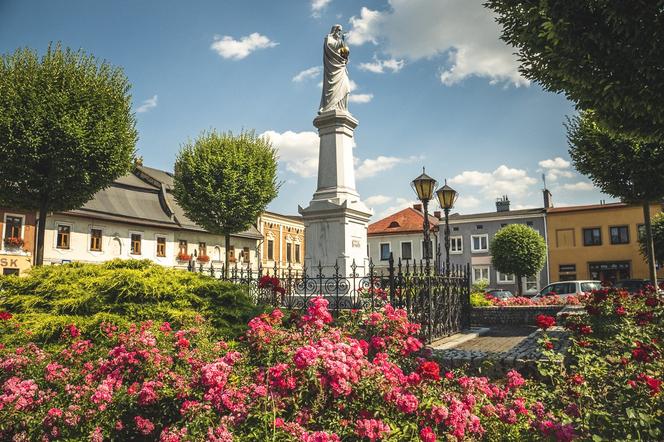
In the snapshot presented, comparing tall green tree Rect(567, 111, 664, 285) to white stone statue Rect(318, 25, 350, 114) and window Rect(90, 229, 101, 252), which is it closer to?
white stone statue Rect(318, 25, 350, 114)

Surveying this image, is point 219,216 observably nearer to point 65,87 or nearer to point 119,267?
point 65,87

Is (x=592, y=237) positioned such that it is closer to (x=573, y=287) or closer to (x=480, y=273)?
(x=480, y=273)

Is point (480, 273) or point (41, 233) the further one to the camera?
point (480, 273)

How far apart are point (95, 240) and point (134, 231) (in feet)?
9.81

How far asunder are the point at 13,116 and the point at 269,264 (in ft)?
103

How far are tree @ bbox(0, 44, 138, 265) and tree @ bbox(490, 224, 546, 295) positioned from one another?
2579cm

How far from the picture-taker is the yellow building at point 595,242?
3809cm

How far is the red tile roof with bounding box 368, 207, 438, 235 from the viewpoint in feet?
155

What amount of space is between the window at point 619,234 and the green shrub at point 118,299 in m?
41.2

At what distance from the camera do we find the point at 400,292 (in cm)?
771

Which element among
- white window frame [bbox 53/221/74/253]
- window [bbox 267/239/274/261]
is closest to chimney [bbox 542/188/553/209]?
window [bbox 267/239/274/261]

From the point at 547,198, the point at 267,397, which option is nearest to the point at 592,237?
the point at 547,198

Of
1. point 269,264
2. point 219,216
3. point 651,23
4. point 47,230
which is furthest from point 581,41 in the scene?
point 269,264

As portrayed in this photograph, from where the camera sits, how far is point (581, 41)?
5516mm
